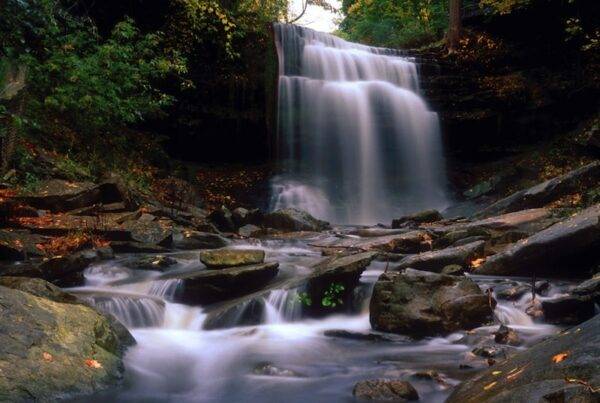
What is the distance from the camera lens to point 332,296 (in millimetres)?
6582

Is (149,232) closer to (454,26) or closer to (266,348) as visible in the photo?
(266,348)

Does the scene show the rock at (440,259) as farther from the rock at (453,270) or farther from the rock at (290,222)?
the rock at (290,222)

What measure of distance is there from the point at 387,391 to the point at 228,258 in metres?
3.62

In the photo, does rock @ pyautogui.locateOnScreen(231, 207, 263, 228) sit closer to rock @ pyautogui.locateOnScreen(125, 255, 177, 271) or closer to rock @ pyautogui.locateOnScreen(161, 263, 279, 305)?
rock @ pyautogui.locateOnScreen(125, 255, 177, 271)

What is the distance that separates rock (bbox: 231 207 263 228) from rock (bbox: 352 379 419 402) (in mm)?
8119

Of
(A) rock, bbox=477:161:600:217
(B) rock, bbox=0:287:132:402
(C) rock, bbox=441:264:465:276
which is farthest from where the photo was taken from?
(A) rock, bbox=477:161:600:217

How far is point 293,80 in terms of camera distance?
17891 millimetres

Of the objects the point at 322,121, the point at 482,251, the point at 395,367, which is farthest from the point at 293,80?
the point at 395,367

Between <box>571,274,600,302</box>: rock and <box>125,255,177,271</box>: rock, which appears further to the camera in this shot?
<box>125,255,177,271</box>: rock

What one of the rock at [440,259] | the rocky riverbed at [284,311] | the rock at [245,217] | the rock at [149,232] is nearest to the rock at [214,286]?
the rocky riverbed at [284,311]

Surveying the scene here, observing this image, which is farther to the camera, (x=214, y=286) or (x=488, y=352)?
(x=214, y=286)

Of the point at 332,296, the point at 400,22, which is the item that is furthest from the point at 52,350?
the point at 400,22

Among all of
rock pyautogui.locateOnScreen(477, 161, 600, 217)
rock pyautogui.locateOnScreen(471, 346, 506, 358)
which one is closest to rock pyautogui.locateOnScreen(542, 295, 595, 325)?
rock pyautogui.locateOnScreen(471, 346, 506, 358)

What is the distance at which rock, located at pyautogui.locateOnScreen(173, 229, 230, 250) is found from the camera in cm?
948
